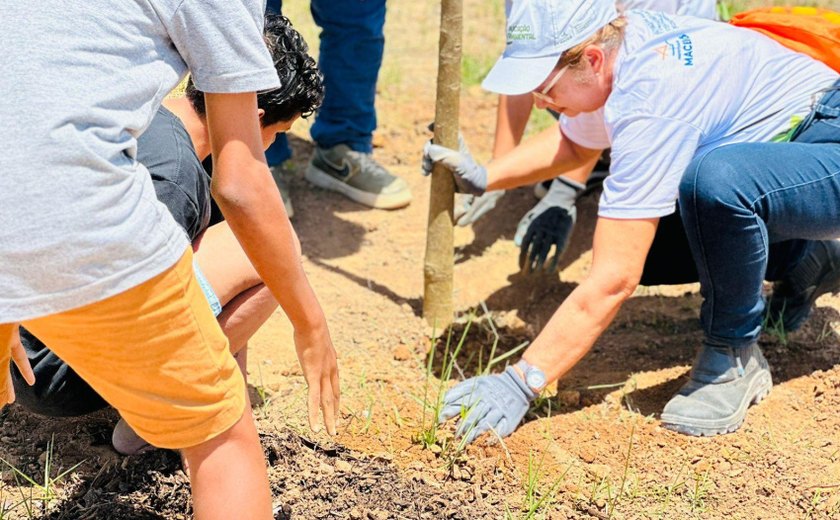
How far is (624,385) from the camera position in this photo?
9.39 ft

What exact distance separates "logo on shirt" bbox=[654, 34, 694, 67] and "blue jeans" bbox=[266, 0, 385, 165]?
62.4 inches

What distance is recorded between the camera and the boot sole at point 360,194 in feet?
13.1

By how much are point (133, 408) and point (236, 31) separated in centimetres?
61

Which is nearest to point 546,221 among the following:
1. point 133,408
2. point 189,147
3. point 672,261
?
point 672,261

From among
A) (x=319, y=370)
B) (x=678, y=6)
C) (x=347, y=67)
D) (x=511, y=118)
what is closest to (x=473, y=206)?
(x=511, y=118)

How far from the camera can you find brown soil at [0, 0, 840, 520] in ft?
7.33

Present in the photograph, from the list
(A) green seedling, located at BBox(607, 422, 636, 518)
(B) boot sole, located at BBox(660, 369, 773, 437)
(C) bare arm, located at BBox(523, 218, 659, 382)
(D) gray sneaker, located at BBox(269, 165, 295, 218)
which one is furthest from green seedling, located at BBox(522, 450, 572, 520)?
(D) gray sneaker, located at BBox(269, 165, 295, 218)

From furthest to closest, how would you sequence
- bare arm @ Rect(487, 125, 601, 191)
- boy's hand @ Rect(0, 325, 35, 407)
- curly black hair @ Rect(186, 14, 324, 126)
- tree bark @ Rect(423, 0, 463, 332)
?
1. bare arm @ Rect(487, 125, 601, 191)
2. tree bark @ Rect(423, 0, 463, 332)
3. curly black hair @ Rect(186, 14, 324, 126)
4. boy's hand @ Rect(0, 325, 35, 407)

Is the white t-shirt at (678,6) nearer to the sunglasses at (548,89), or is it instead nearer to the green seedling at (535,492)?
the sunglasses at (548,89)

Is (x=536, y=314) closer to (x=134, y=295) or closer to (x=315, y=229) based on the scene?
(x=315, y=229)

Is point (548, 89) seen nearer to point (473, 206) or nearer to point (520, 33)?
point (520, 33)

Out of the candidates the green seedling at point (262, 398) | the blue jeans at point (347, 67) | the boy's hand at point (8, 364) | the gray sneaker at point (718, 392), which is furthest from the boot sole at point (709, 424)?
the blue jeans at point (347, 67)

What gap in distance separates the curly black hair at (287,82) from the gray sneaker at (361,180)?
1648mm

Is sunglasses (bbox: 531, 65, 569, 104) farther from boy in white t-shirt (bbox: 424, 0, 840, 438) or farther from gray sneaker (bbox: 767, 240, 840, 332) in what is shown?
gray sneaker (bbox: 767, 240, 840, 332)
